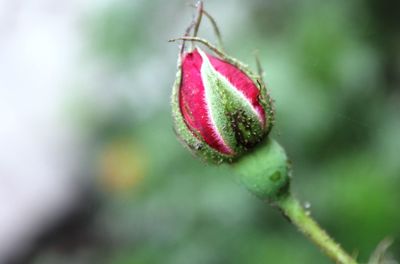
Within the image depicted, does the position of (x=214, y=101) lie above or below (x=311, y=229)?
above

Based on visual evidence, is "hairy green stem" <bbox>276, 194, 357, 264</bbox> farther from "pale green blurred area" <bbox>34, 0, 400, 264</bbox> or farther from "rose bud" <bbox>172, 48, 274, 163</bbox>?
"pale green blurred area" <bbox>34, 0, 400, 264</bbox>

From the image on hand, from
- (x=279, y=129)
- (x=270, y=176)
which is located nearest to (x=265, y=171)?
(x=270, y=176)

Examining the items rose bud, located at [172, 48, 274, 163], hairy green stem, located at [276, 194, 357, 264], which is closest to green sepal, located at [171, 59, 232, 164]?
rose bud, located at [172, 48, 274, 163]

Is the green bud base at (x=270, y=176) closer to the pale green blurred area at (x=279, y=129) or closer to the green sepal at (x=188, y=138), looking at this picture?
the green sepal at (x=188, y=138)

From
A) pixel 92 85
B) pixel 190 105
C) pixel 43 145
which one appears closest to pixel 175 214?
pixel 92 85

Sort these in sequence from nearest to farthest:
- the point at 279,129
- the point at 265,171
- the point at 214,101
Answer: the point at 214,101 → the point at 265,171 → the point at 279,129

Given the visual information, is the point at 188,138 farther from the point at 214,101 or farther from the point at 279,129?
the point at 279,129
